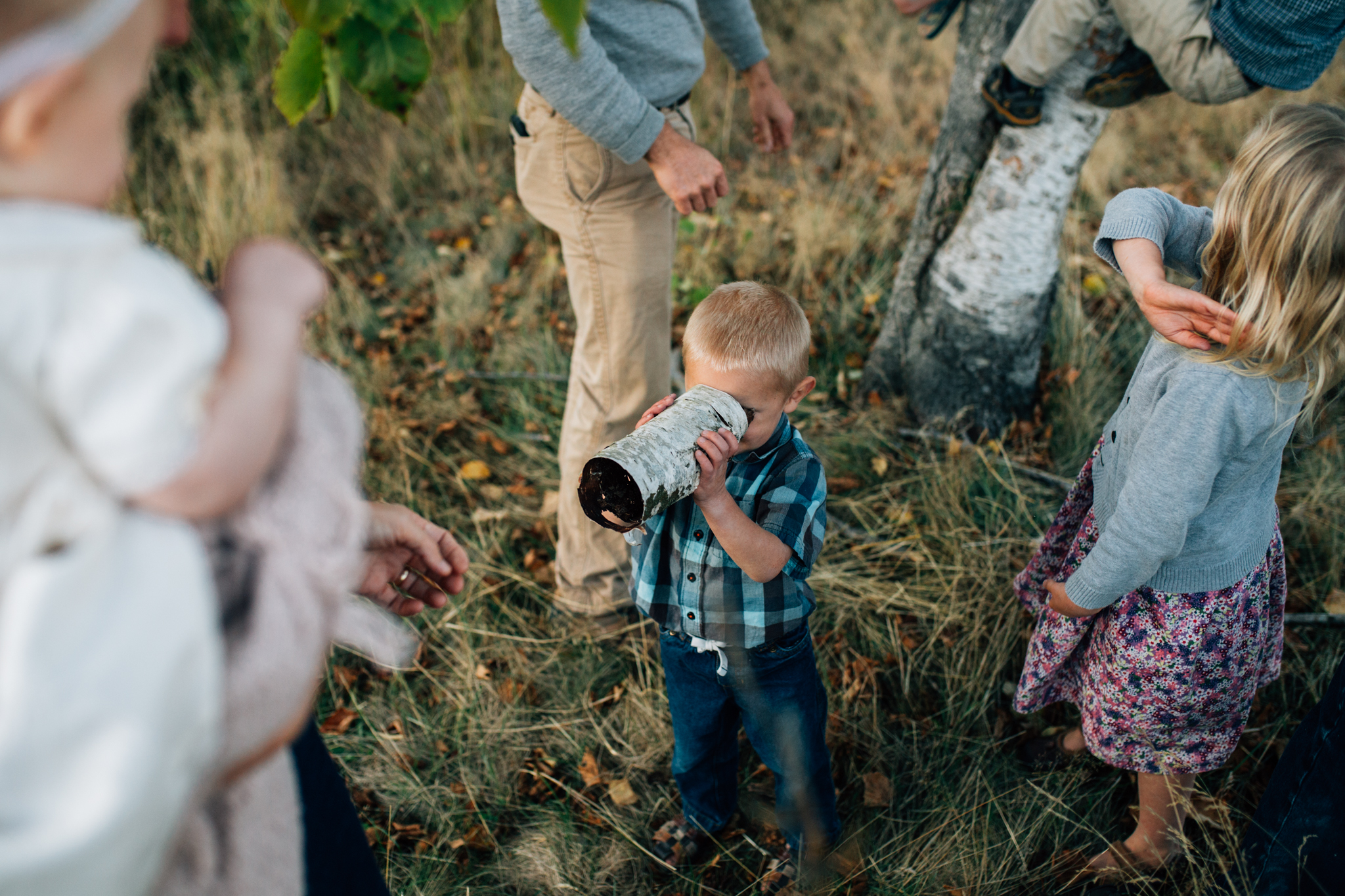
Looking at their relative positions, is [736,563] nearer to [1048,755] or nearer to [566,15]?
[566,15]

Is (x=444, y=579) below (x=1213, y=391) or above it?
below

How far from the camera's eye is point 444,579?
1368mm

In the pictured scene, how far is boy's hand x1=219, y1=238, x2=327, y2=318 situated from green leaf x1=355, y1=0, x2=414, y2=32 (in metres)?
0.48

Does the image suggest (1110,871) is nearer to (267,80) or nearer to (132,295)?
(132,295)

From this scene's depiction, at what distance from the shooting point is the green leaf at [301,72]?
1.24m

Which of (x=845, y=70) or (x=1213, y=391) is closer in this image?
(x=1213, y=391)

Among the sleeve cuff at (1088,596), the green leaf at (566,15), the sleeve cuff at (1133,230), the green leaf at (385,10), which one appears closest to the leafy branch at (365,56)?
the green leaf at (385,10)

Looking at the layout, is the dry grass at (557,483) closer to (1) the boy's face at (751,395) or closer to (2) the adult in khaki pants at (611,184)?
(2) the adult in khaki pants at (611,184)

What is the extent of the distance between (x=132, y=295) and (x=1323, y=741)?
2.10m

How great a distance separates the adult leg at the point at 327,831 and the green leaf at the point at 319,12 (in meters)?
0.90

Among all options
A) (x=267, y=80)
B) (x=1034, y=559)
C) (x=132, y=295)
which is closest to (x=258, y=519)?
(x=132, y=295)

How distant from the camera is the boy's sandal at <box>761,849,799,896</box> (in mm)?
2117

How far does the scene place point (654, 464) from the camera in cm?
132

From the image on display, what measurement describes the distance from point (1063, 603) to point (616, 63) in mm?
1734
